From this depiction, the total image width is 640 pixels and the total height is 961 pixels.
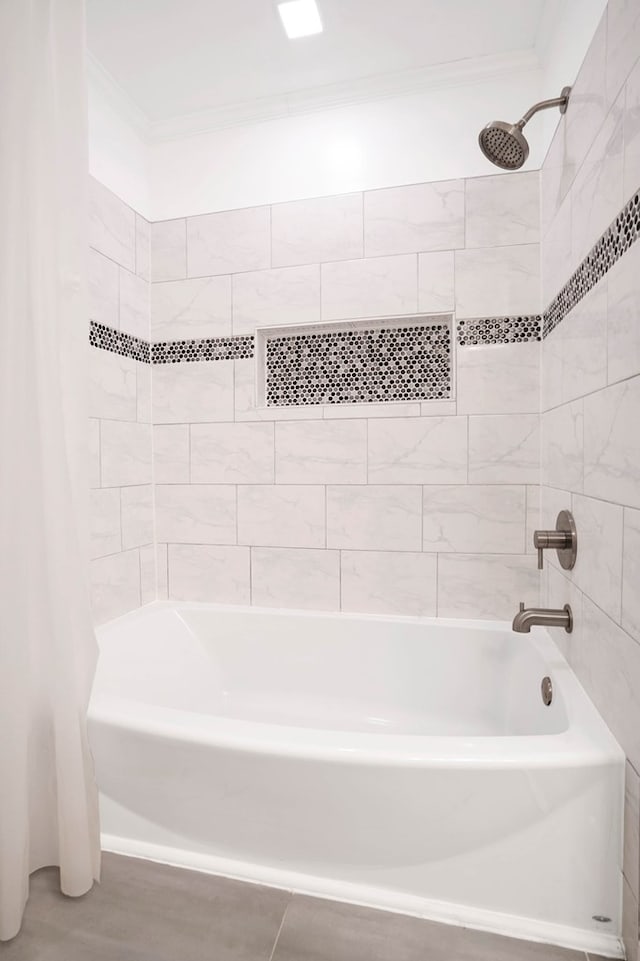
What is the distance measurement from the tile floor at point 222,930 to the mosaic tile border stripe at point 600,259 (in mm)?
1548

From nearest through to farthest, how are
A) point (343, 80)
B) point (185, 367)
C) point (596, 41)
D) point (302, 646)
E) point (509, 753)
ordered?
point (509, 753) < point (596, 41) < point (343, 80) < point (302, 646) < point (185, 367)

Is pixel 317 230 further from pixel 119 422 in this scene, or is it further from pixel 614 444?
pixel 614 444

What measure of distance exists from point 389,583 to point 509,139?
159 cm

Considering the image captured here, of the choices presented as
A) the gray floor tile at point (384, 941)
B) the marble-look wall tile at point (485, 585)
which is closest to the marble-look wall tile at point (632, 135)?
the marble-look wall tile at point (485, 585)

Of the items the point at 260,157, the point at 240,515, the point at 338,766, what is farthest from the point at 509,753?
the point at 260,157

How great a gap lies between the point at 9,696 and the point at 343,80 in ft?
7.68

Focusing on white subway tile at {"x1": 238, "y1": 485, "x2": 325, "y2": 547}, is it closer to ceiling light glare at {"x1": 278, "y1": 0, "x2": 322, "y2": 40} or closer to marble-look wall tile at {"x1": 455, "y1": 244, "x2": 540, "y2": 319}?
marble-look wall tile at {"x1": 455, "y1": 244, "x2": 540, "y2": 319}

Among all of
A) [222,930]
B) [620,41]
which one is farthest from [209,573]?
[620,41]

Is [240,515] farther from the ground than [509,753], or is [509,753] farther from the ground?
[240,515]

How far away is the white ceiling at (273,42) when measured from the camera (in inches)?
64.4

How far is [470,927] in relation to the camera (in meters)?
1.15

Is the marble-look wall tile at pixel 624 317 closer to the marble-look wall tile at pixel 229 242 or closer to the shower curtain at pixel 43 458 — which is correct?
the shower curtain at pixel 43 458

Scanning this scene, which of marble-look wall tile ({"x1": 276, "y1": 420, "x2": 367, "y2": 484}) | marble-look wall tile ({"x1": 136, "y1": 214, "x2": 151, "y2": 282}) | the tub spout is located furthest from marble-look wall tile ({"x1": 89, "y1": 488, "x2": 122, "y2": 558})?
the tub spout

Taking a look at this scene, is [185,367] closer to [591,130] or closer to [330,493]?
[330,493]
